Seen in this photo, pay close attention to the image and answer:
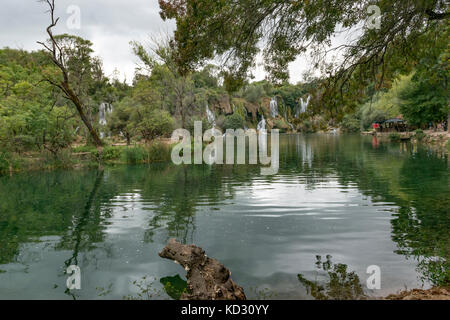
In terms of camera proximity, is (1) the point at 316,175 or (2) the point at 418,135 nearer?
(1) the point at 316,175

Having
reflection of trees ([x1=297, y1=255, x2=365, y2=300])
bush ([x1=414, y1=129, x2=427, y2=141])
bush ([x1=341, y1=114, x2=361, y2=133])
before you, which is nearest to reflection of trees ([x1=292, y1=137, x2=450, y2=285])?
reflection of trees ([x1=297, y1=255, x2=365, y2=300])

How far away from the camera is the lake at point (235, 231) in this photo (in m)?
7.46

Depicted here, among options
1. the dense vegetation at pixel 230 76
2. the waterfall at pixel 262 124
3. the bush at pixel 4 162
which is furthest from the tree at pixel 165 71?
the waterfall at pixel 262 124

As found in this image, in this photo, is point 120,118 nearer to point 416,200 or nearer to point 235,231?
point 235,231

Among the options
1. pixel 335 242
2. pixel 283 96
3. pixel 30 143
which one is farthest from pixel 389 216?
pixel 283 96

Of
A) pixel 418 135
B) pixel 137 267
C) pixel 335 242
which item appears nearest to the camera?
pixel 137 267

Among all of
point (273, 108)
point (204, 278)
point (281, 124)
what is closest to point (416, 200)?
point (204, 278)

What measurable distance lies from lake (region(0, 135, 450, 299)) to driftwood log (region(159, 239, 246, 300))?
82cm

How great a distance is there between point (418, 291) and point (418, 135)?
196 ft

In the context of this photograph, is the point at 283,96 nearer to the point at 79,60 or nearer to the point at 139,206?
the point at 79,60

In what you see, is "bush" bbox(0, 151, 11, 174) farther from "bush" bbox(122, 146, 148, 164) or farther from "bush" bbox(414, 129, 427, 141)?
"bush" bbox(414, 129, 427, 141)

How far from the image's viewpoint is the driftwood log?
228 inches

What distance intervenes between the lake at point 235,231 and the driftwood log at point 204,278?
822 mm

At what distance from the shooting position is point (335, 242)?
9.62 metres
